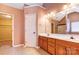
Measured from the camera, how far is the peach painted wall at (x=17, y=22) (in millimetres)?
2813

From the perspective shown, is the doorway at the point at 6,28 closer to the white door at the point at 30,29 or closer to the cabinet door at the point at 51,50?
the white door at the point at 30,29

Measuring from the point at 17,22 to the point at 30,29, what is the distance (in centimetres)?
36

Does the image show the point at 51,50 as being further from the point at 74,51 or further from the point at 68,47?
the point at 74,51

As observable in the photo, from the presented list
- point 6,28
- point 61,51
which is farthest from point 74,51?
point 6,28

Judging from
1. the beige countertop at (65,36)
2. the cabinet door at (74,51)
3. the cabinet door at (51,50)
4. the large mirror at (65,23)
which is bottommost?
the cabinet door at (51,50)

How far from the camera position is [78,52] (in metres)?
2.27

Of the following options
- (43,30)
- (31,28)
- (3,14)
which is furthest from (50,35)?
(3,14)

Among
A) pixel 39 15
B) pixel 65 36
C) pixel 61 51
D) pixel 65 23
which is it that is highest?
pixel 39 15

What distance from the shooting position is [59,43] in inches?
116

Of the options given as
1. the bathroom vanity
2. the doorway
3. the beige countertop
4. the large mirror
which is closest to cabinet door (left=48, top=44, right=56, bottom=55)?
the bathroom vanity

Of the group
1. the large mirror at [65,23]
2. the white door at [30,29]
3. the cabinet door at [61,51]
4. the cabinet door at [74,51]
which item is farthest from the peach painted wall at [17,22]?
the cabinet door at [74,51]

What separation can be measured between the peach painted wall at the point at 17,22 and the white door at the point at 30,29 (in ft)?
0.31

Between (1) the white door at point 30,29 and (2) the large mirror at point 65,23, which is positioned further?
(1) the white door at point 30,29
